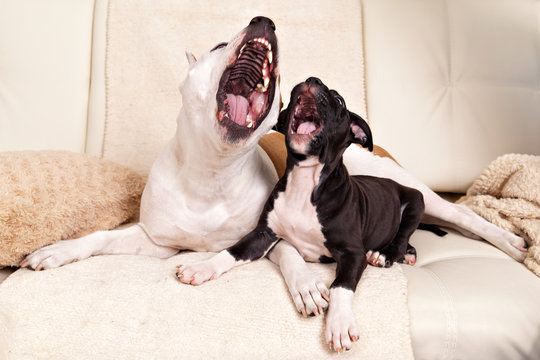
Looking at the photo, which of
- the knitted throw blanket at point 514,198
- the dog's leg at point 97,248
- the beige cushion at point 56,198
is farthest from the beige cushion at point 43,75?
the knitted throw blanket at point 514,198

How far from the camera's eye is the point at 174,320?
1451 millimetres

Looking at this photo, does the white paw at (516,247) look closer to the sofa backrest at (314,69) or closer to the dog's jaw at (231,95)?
the sofa backrest at (314,69)

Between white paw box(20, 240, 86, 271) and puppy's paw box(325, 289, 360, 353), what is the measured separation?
3.32 ft

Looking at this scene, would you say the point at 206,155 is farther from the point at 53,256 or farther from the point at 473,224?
the point at 473,224

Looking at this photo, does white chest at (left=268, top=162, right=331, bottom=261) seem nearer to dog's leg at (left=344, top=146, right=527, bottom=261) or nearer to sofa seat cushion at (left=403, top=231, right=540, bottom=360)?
sofa seat cushion at (left=403, top=231, right=540, bottom=360)

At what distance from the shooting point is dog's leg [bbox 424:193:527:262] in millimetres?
2049

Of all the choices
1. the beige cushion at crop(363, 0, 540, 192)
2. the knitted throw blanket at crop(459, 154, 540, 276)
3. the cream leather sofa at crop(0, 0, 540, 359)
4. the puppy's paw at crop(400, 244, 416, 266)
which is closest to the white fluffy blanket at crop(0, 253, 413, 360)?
the puppy's paw at crop(400, 244, 416, 266)

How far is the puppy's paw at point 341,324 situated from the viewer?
4.42 ft

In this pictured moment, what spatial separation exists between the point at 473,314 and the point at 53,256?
1529 millimetres

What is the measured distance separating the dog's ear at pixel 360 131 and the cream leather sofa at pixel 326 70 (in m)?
1.11

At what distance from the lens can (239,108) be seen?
1705 mm

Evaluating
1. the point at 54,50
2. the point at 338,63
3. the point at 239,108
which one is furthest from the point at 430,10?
the point at 54,50

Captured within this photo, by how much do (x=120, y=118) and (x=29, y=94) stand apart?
56 centimetres

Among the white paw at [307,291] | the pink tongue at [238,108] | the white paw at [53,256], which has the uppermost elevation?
the pink tongue at [238,108]
